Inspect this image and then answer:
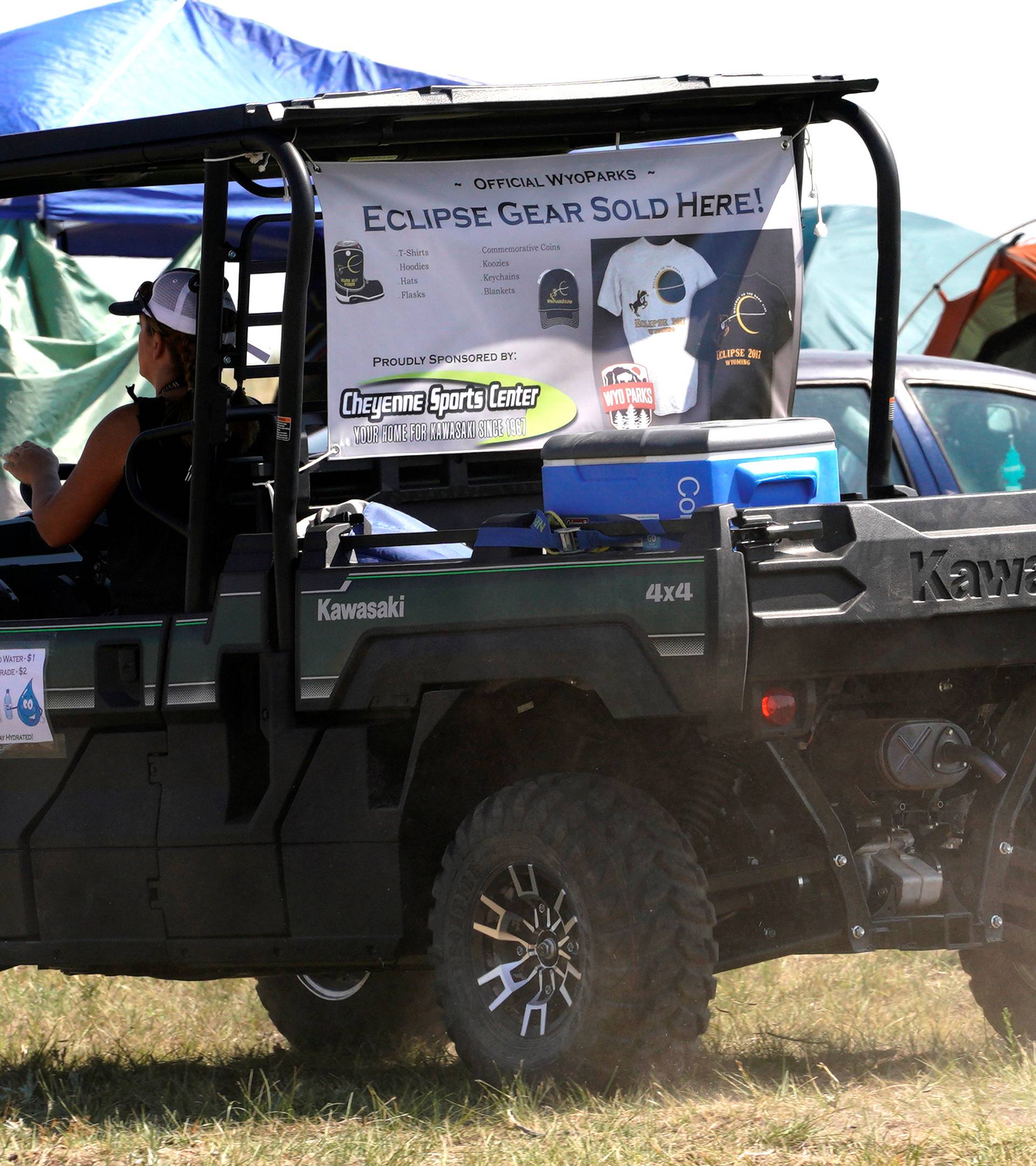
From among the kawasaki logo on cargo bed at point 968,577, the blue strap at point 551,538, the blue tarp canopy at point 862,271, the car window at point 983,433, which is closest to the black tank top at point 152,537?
the blue strap at point 551,538

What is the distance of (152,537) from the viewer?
178 inches

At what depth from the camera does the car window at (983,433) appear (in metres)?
7.02

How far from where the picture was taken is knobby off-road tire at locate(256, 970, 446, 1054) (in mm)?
5461

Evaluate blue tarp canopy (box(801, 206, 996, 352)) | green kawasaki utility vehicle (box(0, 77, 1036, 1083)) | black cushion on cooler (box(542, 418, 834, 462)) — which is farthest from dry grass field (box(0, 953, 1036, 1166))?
blue tarp canopy (box(801, 206, 996, 352))

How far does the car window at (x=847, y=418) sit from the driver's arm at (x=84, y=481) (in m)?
3.14

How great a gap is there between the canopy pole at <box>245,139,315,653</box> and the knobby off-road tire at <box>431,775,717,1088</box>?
0.81 m

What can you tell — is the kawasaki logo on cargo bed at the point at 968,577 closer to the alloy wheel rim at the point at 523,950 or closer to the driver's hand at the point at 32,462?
the alloy wheel rim at the point at 523,950

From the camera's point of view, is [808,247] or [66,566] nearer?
[66,566]

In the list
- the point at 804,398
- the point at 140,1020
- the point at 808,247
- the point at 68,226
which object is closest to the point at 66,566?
the point at 140,1020

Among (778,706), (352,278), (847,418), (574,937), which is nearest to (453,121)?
(352,278)

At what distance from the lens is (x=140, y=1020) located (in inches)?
220

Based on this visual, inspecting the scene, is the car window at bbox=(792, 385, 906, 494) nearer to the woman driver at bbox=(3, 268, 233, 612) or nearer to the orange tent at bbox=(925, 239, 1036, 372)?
the woman driver at bbox=(3, 268, 233, 612)

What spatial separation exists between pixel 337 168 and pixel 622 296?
776 millimetres

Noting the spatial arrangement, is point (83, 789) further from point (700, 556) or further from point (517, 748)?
point (700, 556)
